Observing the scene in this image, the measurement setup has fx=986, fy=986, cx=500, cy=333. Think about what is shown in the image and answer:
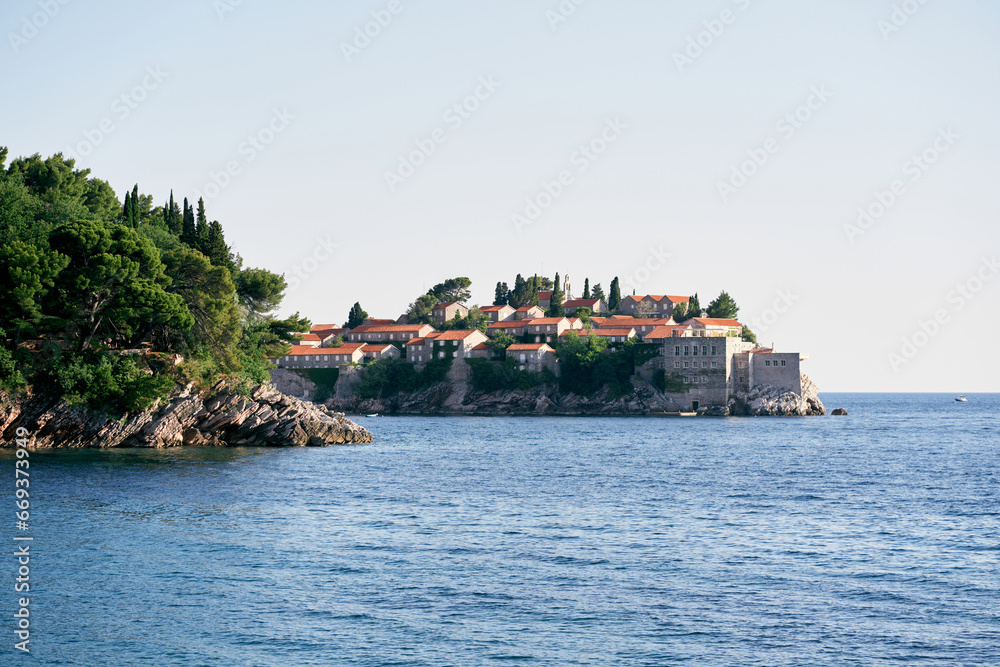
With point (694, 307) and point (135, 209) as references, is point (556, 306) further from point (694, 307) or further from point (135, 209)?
point (135, 209)

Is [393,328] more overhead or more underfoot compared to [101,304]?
more overhead

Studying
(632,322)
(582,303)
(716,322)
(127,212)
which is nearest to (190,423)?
(127,212)

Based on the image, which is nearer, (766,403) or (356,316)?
(766,403)

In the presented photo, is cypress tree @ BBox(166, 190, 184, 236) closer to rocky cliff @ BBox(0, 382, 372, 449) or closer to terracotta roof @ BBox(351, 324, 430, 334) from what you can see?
rocky cliff @ BBox(0, 382, 372, 449)

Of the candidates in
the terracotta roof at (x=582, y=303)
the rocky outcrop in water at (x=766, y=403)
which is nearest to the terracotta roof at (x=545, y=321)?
the terracotta roof at (x=582, y=303)

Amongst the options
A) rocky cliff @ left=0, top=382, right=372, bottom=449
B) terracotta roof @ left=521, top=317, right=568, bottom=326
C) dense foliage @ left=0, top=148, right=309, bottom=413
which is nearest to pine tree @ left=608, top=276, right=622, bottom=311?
terracotta roof @ left=521, top=317, right=568, bottom=326

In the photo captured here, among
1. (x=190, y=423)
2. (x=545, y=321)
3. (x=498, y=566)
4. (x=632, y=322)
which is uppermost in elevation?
(x=632, y=322)

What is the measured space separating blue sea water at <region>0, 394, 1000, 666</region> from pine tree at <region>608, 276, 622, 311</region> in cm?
11752

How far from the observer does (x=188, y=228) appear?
76812 millimetres

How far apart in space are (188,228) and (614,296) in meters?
106

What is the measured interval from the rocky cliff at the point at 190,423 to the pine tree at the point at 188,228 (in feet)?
45.7

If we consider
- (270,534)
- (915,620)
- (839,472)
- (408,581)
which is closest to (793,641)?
(915,620)

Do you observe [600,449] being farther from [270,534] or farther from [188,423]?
[270,534]

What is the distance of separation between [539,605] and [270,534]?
1199 centimetres
